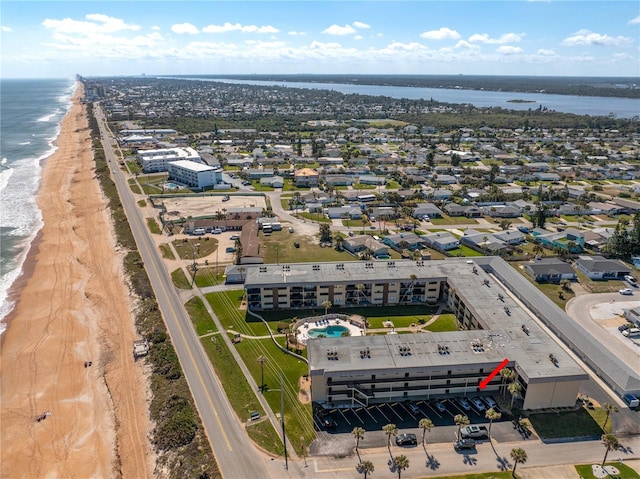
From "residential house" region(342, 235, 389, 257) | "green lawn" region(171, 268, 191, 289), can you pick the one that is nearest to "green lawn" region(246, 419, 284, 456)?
"green lawn" region(171, 268, 191, 289)

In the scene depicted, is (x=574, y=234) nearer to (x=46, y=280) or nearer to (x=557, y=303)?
(x=557, y=303)

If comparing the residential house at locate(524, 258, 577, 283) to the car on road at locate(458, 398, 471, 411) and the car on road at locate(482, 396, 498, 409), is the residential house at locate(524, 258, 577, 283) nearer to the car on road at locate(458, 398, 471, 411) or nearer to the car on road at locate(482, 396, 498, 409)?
the car on road at locate(482, 396, 498, 409)

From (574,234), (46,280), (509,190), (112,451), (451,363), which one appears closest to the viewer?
(112,451)

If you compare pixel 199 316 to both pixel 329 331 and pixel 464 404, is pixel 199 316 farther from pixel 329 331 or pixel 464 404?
pixel 464 404

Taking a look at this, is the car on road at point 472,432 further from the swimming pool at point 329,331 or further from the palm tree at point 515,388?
→ the swimming pool at point 329,331

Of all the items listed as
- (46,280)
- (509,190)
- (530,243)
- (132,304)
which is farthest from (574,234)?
(46,280)
